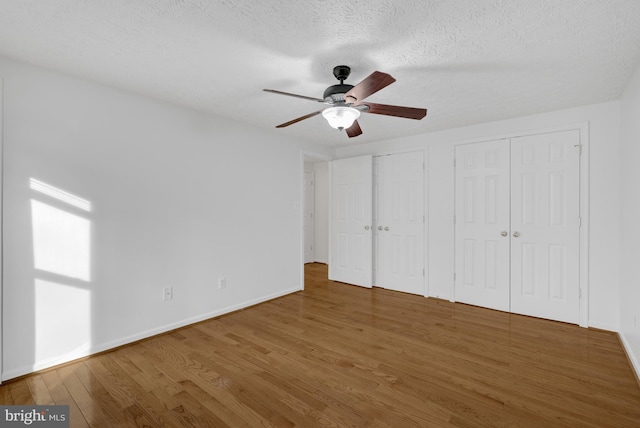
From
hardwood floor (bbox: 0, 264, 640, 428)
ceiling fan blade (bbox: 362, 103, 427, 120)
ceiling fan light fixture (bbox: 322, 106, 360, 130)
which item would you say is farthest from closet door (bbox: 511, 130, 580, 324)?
ceiling fan light fixture (bbox: 322, 106, 360, 130)

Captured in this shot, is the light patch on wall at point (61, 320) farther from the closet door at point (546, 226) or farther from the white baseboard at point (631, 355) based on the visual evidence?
the closet door at point (546, 226)

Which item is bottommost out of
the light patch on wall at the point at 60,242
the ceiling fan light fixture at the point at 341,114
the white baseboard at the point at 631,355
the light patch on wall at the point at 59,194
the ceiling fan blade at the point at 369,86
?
the white baseboard at the point at 631,355

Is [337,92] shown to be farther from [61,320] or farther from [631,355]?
[631,355]

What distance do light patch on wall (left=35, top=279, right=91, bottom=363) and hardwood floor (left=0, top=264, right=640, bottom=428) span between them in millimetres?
149

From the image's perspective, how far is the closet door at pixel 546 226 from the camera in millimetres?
3119

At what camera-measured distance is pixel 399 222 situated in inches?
172

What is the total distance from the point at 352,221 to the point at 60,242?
11.7ft

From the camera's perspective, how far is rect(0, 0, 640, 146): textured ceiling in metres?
1.57

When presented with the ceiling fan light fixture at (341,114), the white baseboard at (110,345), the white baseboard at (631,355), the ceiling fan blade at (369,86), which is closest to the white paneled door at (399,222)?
the white baseboard at (631,355)

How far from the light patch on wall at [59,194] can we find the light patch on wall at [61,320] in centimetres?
62

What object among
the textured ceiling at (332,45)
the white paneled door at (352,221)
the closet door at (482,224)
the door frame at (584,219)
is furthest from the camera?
the white paneled door at (352,221)

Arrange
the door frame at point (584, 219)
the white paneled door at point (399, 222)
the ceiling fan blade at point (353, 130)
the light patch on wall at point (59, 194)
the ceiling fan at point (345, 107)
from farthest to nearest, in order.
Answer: the white paneled door at point (399, 222), the door frame at point (584, 219), the ceiling fan blade at point (353, 130), the light patch on wall at point (59, 194), the ceiling fan at point (345, 107)

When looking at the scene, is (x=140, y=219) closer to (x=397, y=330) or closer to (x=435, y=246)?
(x=397, y=330)

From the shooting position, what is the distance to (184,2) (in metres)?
1.53
